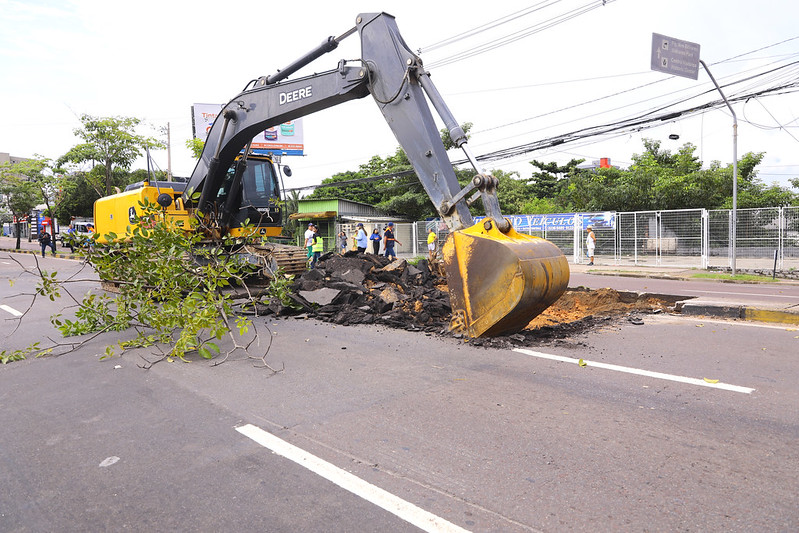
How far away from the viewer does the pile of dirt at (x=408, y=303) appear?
783 cm

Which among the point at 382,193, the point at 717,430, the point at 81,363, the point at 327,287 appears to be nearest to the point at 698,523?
the point at 717,430

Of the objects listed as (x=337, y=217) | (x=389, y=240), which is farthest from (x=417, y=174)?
(x=337, y=217)

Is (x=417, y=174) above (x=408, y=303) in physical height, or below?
above

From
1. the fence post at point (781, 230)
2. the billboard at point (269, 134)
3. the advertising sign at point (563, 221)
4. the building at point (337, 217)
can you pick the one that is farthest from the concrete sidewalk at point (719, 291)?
the billboard at point (269, 134)

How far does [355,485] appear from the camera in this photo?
298 cm

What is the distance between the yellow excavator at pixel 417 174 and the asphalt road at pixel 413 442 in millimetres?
763

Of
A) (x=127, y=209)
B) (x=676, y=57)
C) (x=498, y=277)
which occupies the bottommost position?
(x=498, y=277)

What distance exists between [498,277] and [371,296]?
399 centimetres

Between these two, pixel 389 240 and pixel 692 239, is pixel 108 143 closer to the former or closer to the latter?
pixel 389 240

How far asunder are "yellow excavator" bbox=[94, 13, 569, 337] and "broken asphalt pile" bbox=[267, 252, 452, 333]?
1070 mm

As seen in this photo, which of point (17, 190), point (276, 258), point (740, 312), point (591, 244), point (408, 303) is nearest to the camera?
point (740, 312)

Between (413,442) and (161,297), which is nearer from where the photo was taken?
(413,442)

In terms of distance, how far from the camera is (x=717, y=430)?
12.2 ft

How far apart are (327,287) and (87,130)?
91.9 feet
